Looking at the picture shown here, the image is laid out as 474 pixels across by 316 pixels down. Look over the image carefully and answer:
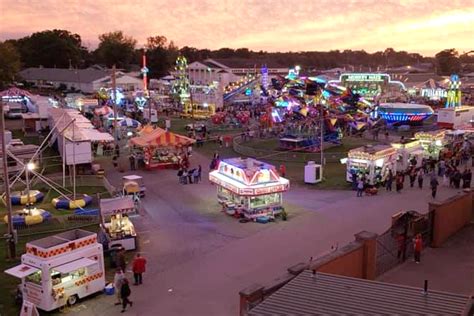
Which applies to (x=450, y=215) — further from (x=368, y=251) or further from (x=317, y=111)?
(x=317, y=111)

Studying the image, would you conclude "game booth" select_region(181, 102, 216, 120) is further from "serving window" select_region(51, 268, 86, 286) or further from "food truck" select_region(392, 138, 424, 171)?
"serving window" select_region(51, 268, 86, 286)

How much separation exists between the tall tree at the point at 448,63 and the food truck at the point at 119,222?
442 ft

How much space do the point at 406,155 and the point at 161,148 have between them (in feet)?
53.2

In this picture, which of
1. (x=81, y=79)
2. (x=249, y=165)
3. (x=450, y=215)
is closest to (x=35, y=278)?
(x=249, y=165)

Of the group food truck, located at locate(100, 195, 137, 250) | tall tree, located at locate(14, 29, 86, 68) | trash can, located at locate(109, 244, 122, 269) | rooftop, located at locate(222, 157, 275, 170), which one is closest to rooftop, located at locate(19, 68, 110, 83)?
tall tree, located at locate(14, 29, 86, 68)

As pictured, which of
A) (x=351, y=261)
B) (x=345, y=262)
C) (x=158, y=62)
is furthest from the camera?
(x=158, y=62)

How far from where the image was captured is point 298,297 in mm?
9031

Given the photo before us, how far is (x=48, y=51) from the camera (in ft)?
409

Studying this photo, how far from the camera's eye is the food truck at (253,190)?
2312 centimetres

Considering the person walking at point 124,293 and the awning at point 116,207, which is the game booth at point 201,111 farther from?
the person walking at point 124,293

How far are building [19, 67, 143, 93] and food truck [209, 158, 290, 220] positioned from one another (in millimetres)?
63358

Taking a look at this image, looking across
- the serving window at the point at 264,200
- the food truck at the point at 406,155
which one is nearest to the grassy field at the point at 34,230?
the serving window at the point at 264,200

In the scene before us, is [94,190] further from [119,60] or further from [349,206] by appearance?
[119,60]

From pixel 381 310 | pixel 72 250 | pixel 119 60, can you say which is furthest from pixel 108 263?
pixel 119 60
